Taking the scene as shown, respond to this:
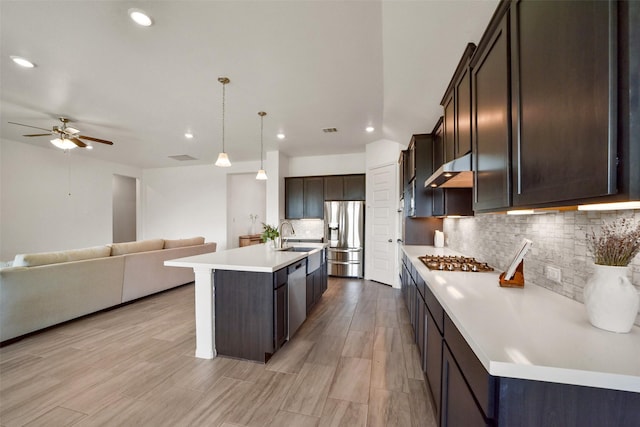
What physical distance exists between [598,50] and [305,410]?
225cm

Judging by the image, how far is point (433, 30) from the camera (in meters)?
1.67

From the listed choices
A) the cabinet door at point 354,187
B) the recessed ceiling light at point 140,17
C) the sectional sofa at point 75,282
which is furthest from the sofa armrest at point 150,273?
the cabinet door at point 354,187

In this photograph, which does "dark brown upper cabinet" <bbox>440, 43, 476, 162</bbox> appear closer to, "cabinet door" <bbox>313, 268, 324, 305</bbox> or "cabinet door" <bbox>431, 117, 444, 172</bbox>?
"cabinet door" <bbox>431, 117, 444, 172</bbox>

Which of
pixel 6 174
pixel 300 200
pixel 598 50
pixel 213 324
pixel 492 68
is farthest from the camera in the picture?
pixel 300 200

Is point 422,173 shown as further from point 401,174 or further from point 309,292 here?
point 309,292

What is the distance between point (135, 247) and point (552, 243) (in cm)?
487

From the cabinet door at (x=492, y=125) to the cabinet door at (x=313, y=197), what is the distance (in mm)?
4224

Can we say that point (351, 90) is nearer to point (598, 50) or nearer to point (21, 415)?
A: point (598, 50)

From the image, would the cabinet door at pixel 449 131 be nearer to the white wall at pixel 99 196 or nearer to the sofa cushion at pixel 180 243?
the white wall at pixel 99 196

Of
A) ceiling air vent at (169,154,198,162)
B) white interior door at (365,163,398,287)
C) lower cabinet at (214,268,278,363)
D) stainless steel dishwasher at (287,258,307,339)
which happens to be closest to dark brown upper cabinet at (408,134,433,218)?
white interior door at (365,163,398,287)

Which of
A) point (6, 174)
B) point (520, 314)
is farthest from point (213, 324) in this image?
point (6, 174)

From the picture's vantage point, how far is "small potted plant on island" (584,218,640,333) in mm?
856

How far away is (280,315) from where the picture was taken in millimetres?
2350

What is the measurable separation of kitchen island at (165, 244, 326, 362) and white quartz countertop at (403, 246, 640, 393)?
1467mm
